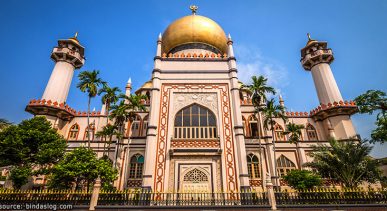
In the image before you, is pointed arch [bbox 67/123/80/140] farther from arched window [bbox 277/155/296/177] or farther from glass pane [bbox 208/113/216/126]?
arched window [bbox 277/155/296/177]

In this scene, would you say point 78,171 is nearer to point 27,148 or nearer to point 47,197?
point 47,197

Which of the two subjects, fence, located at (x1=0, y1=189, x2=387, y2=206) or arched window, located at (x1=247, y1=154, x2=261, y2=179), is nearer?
fence, located at (x1=0, y1=189, x2=387, y2=206)

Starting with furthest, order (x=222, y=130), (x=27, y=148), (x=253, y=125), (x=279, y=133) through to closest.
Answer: (x=279, y=133) < (x=253, y=125) < (x=222, y=130) < (x=27, y=148)

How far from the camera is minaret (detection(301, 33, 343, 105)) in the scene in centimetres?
2473

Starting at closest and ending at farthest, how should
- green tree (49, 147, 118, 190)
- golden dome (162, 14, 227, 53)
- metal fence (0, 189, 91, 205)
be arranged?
metal fence (0, 189, 91, 205)
green tree (49, 147, 118, 190)
golden dome (162, 14, 227, 53)

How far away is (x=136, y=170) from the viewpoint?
20.0 meters

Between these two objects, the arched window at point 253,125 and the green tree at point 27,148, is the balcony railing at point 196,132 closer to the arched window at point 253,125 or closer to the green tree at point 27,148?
Answer: the arched window at point 253,125

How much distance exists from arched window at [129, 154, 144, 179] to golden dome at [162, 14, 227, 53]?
39.1 ft

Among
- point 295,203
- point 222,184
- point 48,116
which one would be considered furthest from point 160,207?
point 48,116

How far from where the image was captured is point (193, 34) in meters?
24.1

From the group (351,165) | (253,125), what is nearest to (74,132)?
(253,125)

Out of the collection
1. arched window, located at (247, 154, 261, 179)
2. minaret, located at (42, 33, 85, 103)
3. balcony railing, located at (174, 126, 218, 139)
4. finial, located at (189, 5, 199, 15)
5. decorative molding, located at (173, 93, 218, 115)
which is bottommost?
arched window, located at (247, 154, 261, 179)

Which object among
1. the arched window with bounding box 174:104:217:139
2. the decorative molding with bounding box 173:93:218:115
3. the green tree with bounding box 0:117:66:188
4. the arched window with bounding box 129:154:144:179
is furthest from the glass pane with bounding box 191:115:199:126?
the green tree with bounding box 0:117:66:188

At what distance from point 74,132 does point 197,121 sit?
1417 cm
